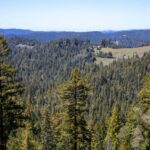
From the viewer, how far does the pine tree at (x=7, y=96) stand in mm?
23906

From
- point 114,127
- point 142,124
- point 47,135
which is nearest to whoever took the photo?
point 142,124

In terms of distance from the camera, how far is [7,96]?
2403 cm

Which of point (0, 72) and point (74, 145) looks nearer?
point (0, 72)

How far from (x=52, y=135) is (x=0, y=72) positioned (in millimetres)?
57240

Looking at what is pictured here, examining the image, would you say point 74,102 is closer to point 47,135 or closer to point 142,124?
point 142,124

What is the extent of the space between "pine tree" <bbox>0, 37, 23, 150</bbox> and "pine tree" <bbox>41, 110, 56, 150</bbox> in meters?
51.2

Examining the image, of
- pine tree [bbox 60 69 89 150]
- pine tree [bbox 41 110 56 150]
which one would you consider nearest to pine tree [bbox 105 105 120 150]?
pine tree [bbox 41 110 56 150]

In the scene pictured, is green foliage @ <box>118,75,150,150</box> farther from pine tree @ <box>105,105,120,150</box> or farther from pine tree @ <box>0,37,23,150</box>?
pine tree @ <box>105,105,120,150</box>

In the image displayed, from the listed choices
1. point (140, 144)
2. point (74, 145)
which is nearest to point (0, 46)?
point (74, 145)

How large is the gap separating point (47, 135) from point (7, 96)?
181ft

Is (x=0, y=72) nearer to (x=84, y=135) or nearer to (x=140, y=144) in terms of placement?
(x=84, y=135)

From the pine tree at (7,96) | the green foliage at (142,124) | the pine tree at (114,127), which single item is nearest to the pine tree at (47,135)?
the pine tree at (114,127)

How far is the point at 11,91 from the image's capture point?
23.9m

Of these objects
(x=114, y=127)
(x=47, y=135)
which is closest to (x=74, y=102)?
(x=47, y=135)
